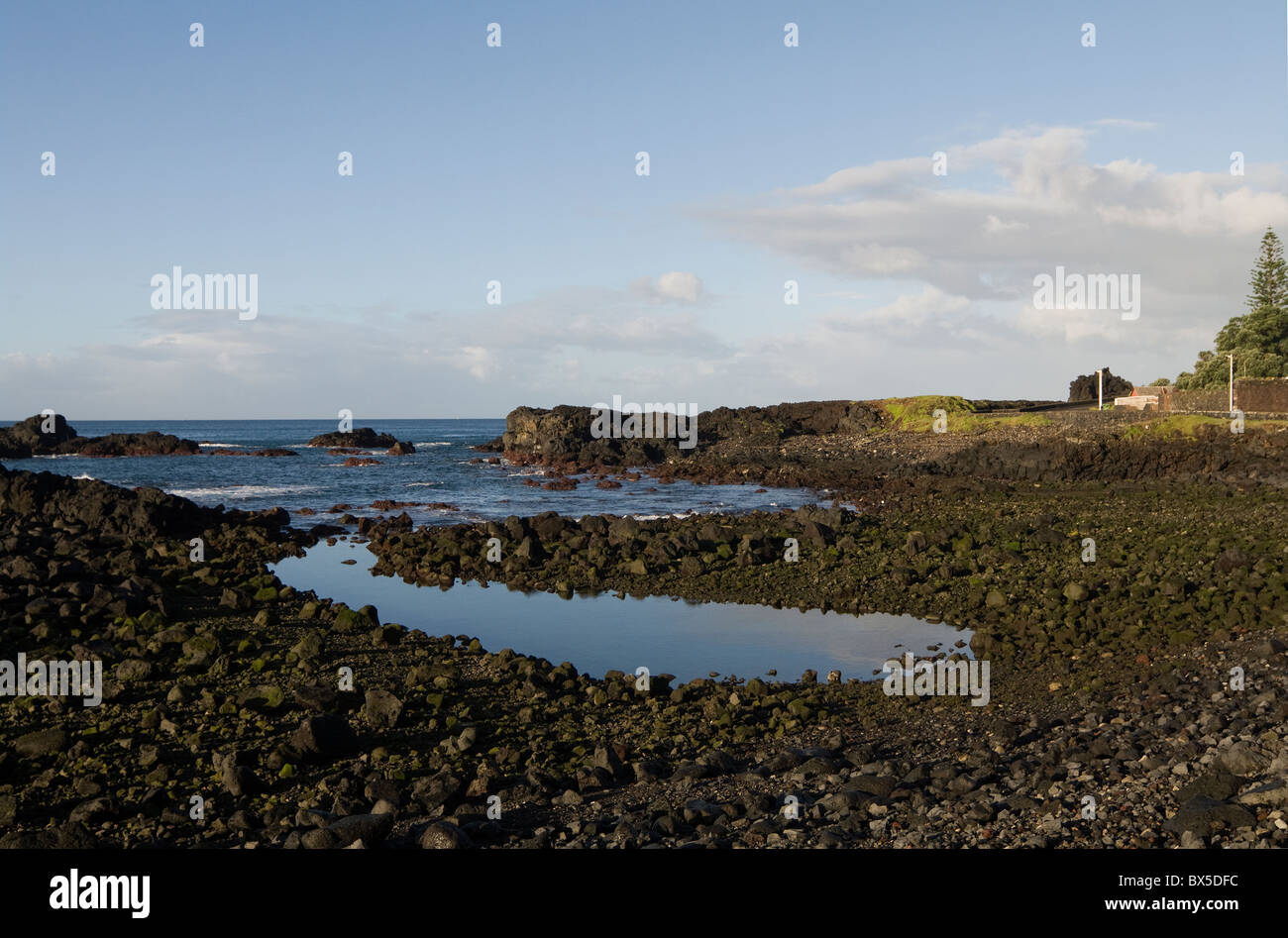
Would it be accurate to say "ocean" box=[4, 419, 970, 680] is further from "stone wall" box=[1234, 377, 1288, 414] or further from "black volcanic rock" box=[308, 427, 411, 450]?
"black volcanic rock" box=[308, 427, 411, 450]

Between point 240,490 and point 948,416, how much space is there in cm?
4922

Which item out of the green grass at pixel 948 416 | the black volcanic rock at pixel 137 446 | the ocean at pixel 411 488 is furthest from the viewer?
the black volcanic rock at pixel 137 446

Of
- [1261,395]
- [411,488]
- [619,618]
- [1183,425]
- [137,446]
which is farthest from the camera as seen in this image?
[137,446]

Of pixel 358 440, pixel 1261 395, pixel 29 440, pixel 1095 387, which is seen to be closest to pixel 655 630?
pixel 1261 395

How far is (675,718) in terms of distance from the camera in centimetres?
1345

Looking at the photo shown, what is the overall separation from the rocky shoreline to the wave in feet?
91.2

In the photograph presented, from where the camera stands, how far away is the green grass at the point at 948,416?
2291 inches

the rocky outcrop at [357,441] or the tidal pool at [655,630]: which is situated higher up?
the rocky outcrop at [357,441]

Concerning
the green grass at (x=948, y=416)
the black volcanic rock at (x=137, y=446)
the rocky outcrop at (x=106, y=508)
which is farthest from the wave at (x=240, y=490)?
the black volcanic rock at (x=137, y=446)

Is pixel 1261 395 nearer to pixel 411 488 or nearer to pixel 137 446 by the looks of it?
pixel 411 488

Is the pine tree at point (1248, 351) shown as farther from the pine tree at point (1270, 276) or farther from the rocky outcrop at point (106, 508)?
the rocky outcrop at point (106, 508)

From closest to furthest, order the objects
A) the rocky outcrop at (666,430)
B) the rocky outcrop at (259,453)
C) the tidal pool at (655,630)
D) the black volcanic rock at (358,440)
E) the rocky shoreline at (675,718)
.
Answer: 1. the rocky shoreline at (675,718)
2. the tidal pool at (655,630)
3. the rocky outcrop at (666,430)
4. the rocky outcrop at (259,453)
5. the black volcanic rock at (358,440)

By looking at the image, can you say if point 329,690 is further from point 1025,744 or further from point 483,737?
point 1025,744

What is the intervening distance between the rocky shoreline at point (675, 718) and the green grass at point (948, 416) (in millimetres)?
33231
